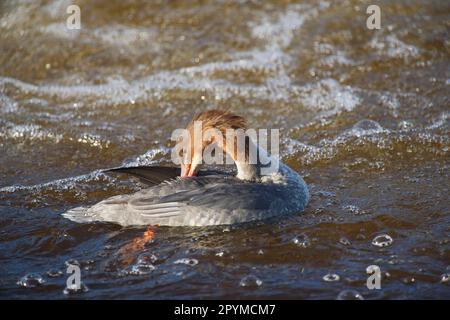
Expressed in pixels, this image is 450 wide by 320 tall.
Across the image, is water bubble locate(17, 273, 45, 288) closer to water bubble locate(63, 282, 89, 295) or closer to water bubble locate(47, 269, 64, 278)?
water bubble locate(47, 269, 64, 278)

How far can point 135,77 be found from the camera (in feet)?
29.9

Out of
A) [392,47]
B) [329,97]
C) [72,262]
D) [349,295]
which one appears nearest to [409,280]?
[349,295]

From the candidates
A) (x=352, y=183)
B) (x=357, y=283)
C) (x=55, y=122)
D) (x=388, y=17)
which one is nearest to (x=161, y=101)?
(x=55, y=122)

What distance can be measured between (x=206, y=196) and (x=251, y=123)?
278 centimetres

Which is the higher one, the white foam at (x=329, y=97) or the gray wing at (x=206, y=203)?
the white foam at (x=329, y=97)

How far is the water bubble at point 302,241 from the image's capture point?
5020mm

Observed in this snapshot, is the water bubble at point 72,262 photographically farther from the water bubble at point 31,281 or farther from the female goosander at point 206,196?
the female goosander at point 206,196

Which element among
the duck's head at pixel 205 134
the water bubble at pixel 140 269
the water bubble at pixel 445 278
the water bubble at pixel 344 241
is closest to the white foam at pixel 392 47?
the duck's head at pixel 205 134

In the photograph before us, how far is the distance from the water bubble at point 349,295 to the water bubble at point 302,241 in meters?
0.67

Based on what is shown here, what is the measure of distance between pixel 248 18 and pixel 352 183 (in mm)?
4696

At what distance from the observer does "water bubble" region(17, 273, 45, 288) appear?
182 inches

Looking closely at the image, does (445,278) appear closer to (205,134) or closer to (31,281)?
(205,134)

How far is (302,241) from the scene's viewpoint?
16.6 feet

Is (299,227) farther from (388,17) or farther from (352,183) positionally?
(388,17)
